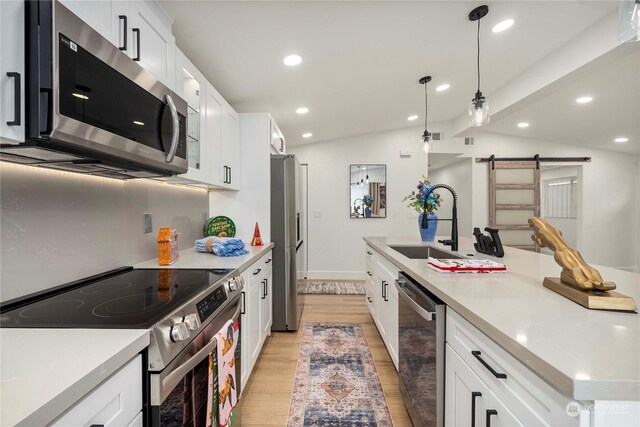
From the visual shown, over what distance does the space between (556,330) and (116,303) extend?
54.7 inches

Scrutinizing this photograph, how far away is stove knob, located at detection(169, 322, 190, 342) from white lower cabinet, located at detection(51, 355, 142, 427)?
0.35 ft

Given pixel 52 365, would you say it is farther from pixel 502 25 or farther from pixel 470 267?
pixel 502 25

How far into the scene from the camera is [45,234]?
Answer: 1.20 metres

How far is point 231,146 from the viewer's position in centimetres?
270

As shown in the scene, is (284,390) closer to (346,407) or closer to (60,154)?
(346,407)

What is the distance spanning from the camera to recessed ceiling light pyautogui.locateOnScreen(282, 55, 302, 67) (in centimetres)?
242

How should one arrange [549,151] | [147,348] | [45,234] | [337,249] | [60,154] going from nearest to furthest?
[147,348] → [60,154] → [45,234] → [337,249] → [549,151]

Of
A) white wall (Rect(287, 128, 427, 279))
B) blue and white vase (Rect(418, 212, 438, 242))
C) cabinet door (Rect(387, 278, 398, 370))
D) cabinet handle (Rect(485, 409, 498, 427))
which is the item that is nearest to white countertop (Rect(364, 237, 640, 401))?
cabinet handle (Rect(485, 409, 498, 427))

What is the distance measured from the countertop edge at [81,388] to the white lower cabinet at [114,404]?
0.02 m

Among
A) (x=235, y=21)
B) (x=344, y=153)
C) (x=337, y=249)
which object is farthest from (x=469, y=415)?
(x=344, y=153)

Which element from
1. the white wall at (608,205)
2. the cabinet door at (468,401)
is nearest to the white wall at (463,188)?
the white wall at (608,205)

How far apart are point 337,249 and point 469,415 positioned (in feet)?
15.0

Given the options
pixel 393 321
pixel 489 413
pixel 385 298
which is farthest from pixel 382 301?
pixel 489 413

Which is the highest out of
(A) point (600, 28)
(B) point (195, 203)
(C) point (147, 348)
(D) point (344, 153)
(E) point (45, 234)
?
(A) point (600, 28)
